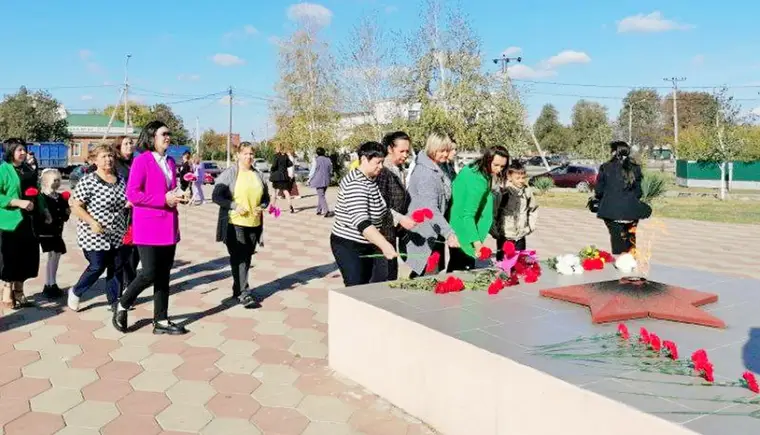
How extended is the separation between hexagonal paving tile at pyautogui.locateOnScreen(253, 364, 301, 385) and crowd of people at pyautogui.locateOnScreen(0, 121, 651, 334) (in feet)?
2.41

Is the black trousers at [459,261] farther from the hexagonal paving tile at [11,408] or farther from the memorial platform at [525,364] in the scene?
the hexagonal paving tile at [11,408]

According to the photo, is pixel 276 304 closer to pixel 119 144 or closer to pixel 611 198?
pixel 119 144

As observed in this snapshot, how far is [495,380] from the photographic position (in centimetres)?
286

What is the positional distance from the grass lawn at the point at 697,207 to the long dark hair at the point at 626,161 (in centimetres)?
1104

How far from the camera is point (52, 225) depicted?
6.05 m

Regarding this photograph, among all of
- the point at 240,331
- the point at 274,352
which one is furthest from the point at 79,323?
the point at 274,352

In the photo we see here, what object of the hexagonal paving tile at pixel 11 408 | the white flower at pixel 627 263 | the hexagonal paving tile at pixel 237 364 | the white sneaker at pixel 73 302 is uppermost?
the white flower at pixel 627 263

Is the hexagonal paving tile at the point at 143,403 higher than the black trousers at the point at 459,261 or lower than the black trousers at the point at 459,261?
lower

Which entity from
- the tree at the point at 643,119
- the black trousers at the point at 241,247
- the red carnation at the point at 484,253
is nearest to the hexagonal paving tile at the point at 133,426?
the red carnation at the point at 484,253

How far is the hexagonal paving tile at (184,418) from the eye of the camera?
129 inches

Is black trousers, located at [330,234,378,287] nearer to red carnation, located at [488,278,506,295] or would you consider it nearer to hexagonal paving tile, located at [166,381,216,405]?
red carnation, located at [488,278,506,295]

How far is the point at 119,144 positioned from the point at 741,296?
5.26 metres

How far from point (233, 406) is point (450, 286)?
1522 millimetres

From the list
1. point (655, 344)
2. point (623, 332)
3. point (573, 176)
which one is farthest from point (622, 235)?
point (573, 176)
